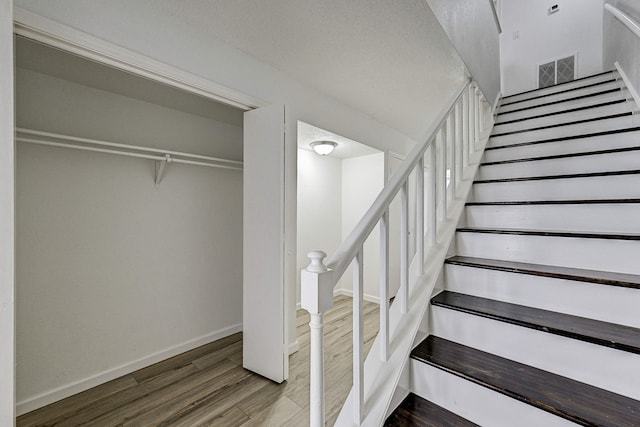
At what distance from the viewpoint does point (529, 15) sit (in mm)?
4793

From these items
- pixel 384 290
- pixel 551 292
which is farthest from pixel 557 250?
pixel 384 290

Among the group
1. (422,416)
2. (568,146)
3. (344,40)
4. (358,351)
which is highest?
(344,40)

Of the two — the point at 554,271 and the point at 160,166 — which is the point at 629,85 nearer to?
the point at 554,271

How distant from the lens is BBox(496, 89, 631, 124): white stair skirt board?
236 centimetres

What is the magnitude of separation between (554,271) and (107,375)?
9.58ft

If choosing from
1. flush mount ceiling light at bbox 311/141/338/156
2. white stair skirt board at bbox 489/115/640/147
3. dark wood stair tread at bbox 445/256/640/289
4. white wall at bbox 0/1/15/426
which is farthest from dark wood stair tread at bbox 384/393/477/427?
flush mount ceiling light at bbox 311/141/338/156

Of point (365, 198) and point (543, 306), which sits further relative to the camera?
point (365, 198)

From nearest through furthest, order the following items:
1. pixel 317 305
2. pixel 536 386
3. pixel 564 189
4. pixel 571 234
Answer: pixel 317 305
pixel 536 386
pixel 571 234
pixel 564 189

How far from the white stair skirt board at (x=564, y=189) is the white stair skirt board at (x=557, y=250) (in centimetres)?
45

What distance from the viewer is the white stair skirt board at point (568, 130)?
1.98 m

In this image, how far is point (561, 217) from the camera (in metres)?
1.48

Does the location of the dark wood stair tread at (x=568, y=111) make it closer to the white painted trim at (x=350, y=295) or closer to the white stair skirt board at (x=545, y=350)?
the white stair skirt board at (x=545, y=350)

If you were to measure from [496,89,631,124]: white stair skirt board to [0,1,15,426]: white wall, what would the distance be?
3.43 m

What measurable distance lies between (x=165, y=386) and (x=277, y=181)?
169cm
